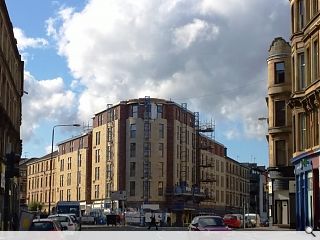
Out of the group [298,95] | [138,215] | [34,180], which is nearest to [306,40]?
[298,95]

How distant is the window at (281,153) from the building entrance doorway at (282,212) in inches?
125

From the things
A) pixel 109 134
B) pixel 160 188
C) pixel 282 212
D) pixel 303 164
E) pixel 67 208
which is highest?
pixel 109 134

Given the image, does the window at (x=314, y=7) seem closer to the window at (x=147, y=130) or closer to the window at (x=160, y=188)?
the window at (x=160, y=188)

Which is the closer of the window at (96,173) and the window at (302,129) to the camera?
the window at (302,129)

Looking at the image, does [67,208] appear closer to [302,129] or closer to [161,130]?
[302,129]

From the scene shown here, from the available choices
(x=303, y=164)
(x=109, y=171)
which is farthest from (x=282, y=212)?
(x=109, y=171)

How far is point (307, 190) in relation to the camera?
38.5 m

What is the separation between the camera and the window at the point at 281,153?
5222cm

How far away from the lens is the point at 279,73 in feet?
171

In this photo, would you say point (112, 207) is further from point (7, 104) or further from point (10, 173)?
point (10, 173)

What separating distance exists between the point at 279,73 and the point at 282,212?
11.4m

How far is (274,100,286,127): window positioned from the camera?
52.0 metres

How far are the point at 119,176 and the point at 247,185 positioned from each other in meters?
50.9

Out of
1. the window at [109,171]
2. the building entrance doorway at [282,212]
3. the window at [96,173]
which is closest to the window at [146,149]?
the window at [109,171]
